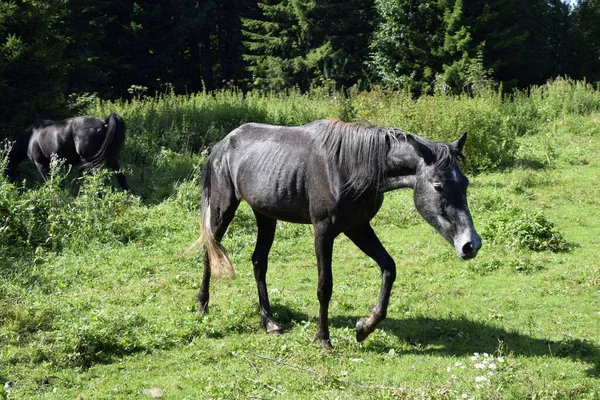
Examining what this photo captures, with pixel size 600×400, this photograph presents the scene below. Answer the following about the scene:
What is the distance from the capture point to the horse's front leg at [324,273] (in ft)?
20.2

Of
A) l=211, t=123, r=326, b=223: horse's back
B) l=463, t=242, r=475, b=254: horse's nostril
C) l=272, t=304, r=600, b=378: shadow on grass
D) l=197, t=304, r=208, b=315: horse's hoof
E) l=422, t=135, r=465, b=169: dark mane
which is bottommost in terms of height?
l=197, t=304, r=208, b=315: horse's hoof

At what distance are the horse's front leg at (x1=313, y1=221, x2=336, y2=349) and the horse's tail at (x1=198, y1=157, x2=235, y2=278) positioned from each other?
4.31ft

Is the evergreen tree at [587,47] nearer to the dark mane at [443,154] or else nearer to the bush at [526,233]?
the bush at [526,233]

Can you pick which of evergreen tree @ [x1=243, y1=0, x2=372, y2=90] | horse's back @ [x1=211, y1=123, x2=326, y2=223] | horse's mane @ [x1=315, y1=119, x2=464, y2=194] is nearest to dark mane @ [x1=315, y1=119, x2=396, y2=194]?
horse's mane @ [x1=315, y1=119, x2=464, y2=194]

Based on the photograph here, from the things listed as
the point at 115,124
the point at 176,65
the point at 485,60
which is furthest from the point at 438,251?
the point at 176,65

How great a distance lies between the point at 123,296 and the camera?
7816 millimetres

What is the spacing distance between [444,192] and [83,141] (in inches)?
350

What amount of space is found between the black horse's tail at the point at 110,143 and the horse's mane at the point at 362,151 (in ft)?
24.0

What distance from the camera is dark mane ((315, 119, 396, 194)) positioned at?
5.95 m

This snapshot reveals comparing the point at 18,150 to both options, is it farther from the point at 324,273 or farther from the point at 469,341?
the point at 469,341

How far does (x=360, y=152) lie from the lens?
606 centimetres

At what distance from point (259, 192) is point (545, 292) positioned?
3484mm

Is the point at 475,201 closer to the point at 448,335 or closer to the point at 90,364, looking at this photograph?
the point at 448,335

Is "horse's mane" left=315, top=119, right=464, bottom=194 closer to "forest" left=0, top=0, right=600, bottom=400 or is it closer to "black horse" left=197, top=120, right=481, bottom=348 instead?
"black horse" left=197, top=120, right=481, bottom=348
